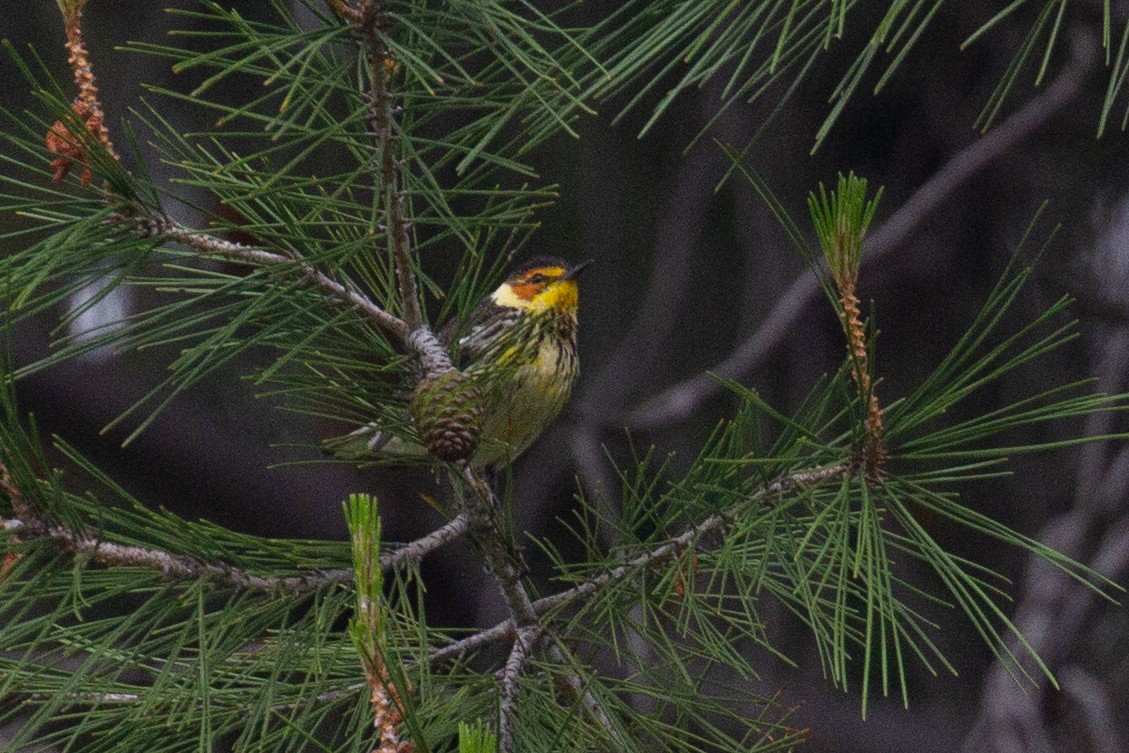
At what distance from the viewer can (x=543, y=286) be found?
2.63m

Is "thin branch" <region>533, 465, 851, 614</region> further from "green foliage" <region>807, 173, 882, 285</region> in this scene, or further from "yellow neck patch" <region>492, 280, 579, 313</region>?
"yellow neck patch" <region>492, 280, 579, 313</region>

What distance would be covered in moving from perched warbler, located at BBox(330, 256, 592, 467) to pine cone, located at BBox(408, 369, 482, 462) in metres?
0.11

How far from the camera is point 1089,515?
3.06m

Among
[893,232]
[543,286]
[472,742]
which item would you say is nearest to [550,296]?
[543,286]

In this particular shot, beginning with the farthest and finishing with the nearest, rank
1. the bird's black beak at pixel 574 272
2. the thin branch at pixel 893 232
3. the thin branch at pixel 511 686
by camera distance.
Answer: the thin branch at pixel 893 232, the bird's black beak at pixel 574 272, the thin branch at pixel 511 686

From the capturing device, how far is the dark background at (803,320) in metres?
3.09

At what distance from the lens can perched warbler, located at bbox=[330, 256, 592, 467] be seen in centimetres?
141

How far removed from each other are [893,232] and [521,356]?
190cm

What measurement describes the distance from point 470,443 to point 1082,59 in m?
2.18

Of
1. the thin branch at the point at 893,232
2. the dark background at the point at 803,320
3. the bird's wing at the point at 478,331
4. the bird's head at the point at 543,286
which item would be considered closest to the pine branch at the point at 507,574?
the bird's wing at the point at 478,331

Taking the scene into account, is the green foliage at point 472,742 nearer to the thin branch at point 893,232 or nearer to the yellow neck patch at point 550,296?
the yellow neck patch at point 550,296

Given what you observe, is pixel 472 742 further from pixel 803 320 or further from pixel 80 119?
pixel 803 320

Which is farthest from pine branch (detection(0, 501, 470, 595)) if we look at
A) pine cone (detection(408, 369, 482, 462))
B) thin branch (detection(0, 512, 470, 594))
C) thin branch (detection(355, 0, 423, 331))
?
thin branch (detection(355, 0, 423, 331))

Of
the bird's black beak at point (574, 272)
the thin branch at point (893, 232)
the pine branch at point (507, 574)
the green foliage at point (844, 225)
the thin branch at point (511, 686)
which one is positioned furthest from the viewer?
the thin branch at point (893, 232)
